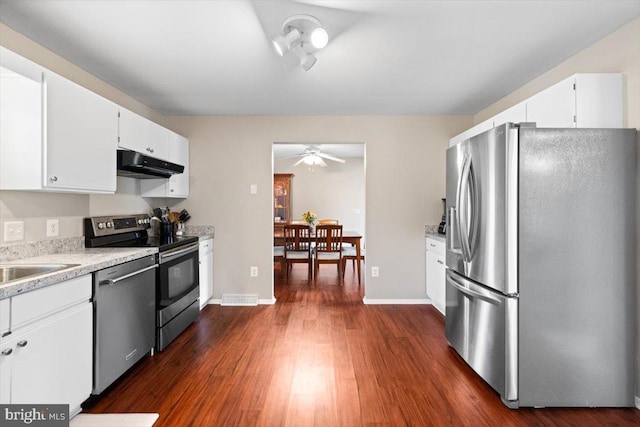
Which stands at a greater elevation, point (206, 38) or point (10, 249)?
point (206, 38)

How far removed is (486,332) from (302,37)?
2.22 metres

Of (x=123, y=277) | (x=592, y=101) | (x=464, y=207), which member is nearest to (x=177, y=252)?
(x=123, y=277)

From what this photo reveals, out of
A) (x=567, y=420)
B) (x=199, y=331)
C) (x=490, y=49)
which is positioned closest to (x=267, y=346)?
(x=199, y=331)

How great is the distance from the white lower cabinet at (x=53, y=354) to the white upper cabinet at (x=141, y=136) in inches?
49.2

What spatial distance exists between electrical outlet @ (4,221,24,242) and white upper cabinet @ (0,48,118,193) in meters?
0.29

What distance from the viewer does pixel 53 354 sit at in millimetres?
1562

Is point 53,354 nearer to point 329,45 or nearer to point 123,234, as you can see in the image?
point 123,234

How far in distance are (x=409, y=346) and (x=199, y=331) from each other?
1930 millimetres

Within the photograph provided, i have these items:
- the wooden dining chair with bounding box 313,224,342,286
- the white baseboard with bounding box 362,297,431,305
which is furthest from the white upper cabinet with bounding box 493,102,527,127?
the wooden dining chair with bounding box 313,224,342,286

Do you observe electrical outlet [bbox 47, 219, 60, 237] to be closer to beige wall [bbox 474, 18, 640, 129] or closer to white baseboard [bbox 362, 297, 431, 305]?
white baseboard [bbox 362, 297, 431, 305]

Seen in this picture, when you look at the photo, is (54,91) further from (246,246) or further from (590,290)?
(590,290)

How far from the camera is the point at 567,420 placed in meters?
1.78

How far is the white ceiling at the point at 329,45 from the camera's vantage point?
1.81 metres

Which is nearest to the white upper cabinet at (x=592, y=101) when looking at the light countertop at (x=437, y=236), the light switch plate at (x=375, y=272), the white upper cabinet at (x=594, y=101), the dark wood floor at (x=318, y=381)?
the white upper cabinet at (x=594, y=101)
